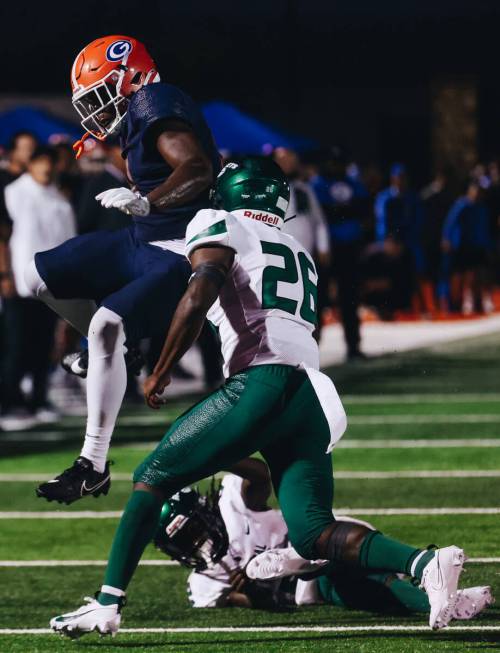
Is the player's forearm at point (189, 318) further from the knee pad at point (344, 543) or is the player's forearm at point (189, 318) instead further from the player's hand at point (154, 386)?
the knee pad at point (344, 543)

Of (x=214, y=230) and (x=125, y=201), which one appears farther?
(x=125, y=201)

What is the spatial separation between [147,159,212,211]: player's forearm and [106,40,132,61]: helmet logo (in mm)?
573

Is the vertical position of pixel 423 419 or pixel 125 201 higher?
pixel 125 201

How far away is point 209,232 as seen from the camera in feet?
17.3

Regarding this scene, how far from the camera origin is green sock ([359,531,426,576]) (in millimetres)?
5281

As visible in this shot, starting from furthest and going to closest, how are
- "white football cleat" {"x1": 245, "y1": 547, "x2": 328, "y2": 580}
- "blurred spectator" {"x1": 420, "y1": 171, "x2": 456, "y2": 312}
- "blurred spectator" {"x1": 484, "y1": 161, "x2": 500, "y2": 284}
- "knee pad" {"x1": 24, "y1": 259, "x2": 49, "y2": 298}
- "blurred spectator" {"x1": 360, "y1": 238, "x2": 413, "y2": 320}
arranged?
"blurred spectator" {"x1": 420, "y1": 171, "x2": 456, "y2": 312} → "blurred spectator" {"x1": 484, "y1": 161, "x2": 500, "y2": 284} → "blurred spectator" {"x1": 360, "y1": 238, "x2": 413, "y2": 320} → "knee pad" {"x1": 24, "y1": 259, "x2": 49, "y2": 298} → "white football cleat" {"x1": 245, "y1": 547, "x2": 328, "y2": 580}

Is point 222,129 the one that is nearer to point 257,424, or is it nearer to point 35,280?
point 35,280

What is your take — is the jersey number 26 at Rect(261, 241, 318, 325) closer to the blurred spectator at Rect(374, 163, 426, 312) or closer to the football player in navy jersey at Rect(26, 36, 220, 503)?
the football player in navy jersey at Rect(26, 36, 220, 503)

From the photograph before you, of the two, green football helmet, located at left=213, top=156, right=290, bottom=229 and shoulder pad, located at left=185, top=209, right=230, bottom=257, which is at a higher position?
green football helmet, located at left=213, top=156, right=290, bottom=229

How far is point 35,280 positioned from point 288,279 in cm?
138

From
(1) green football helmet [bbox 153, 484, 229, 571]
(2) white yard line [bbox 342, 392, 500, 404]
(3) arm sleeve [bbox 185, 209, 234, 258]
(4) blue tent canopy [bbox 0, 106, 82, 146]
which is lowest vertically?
(2) white yard line [bbox 342, 392, 500, 404]

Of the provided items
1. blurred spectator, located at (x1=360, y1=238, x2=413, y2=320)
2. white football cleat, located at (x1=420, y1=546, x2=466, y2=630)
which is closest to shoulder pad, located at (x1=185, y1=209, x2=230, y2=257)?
white football cleat, located at (x1=420, y1=546, x2=466, y2=630)

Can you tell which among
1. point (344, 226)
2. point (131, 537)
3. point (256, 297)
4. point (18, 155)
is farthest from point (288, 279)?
point (344, 226)

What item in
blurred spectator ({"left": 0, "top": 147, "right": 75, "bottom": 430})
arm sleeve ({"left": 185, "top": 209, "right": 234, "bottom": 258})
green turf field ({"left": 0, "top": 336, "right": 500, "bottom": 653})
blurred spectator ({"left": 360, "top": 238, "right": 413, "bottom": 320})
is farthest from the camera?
blurred spectator ({"left": 360, "top": 238, "right": 413, "bottom": 320})
